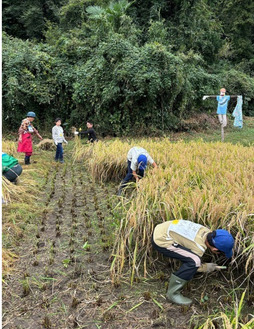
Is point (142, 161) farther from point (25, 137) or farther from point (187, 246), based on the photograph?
point (25, 137)

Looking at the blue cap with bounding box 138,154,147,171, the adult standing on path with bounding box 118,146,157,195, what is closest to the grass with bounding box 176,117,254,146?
the adult standing on path with bounding box 118,146,157,195

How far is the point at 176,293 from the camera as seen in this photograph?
7.97 feet

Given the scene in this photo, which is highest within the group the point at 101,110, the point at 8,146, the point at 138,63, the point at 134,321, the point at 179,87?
the point at 138,63

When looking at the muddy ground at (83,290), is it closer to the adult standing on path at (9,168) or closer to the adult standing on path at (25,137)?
the adult standing on path at (9,168)

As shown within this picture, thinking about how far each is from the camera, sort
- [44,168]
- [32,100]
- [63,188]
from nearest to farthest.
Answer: [63,188], [44,168], [32,100]

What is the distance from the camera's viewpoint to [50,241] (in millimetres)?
3385

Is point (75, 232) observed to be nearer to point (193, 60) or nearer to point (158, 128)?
point (158, 128)

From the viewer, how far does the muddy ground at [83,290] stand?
2238mm

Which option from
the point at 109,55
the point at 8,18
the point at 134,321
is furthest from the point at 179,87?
the point at 8,18

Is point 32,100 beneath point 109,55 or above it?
beneath

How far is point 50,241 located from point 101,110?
8381 millimetres

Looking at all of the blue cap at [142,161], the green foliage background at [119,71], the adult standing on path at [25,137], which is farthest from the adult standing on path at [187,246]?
the green foliage background at [119,71]

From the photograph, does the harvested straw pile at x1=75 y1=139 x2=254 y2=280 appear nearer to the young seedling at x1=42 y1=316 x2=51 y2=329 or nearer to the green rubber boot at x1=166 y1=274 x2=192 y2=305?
the green rubber boot at x1=166 y1=274 x2=192 y2=305

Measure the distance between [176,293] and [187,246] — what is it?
0.39 metres
